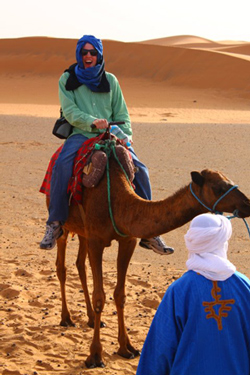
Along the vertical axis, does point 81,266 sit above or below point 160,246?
below

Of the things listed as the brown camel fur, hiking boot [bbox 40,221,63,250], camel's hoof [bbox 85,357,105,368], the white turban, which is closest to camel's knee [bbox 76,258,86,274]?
the brown camel fur

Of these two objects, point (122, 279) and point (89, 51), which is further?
point (89, 51)

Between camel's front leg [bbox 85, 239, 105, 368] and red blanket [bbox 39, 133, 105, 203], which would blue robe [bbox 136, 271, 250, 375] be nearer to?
camel's front leg [bbox 85, 239, 105, 368]

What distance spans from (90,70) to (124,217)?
5.72 feet

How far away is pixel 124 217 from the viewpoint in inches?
227

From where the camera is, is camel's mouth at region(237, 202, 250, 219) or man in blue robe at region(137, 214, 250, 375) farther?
camel's mouth at region(237, 202, 250, 219)

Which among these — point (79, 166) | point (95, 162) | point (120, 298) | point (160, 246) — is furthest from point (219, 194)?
point (120, 298)

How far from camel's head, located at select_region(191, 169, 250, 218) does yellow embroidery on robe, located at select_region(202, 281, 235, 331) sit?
1.13m

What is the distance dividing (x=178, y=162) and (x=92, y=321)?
9547 millimetres

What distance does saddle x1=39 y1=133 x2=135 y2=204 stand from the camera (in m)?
6.07

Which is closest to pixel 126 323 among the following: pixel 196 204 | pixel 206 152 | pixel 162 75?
pixel 196 204

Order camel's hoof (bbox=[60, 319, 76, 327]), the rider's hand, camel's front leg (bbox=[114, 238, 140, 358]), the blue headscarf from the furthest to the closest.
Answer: camel's hoof (bbox=[60, 319, 76, 327]) → the blue headscarf → camel's front leg (bbox=[114, 238, 140, 358]) → the rider's hand

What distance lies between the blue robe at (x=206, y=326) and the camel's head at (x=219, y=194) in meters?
1.06

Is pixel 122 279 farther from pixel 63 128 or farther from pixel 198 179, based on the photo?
pixel 198 179
